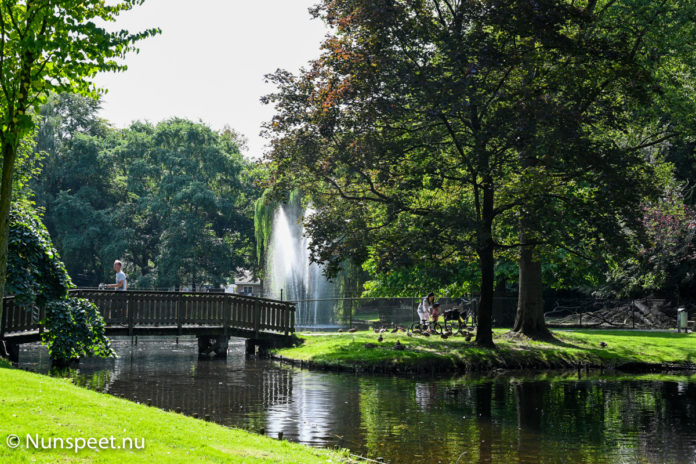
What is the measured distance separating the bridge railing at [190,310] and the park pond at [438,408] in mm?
1795

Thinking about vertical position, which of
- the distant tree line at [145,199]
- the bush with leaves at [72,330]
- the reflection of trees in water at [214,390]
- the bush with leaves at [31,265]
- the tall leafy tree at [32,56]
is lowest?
the reflection of trees in water at [214,390]

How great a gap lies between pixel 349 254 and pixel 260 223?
1877 centimetres

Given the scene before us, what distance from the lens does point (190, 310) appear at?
27.4 m

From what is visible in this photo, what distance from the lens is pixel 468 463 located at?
10680 millimetres

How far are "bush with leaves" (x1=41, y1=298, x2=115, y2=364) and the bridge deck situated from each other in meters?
4.57

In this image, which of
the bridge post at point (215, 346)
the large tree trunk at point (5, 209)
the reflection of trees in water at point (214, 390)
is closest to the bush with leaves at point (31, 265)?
the reflection of trees in water at point (214, 390)

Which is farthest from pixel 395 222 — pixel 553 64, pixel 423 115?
pixel 553 64

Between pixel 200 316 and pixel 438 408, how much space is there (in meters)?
13.8

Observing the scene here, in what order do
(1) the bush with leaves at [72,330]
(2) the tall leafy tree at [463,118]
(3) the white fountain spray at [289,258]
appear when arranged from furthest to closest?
(3) the white fountain spray at [289,258]
(2) the tall leafy tree at [463,118]
(1) the bush with leaves at [72,330]

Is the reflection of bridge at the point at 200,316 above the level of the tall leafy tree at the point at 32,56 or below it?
below

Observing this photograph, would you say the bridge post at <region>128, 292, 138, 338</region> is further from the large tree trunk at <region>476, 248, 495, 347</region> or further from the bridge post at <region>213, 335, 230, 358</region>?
the large tree trunk at <region>476, 248, 495, 347</region>

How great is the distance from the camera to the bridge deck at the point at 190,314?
25.7 m

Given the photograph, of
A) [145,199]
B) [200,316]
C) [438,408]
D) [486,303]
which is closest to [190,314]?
[200,316]

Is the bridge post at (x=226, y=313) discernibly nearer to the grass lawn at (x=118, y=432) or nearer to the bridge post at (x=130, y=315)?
the bridge post at (x=130, y=315)
